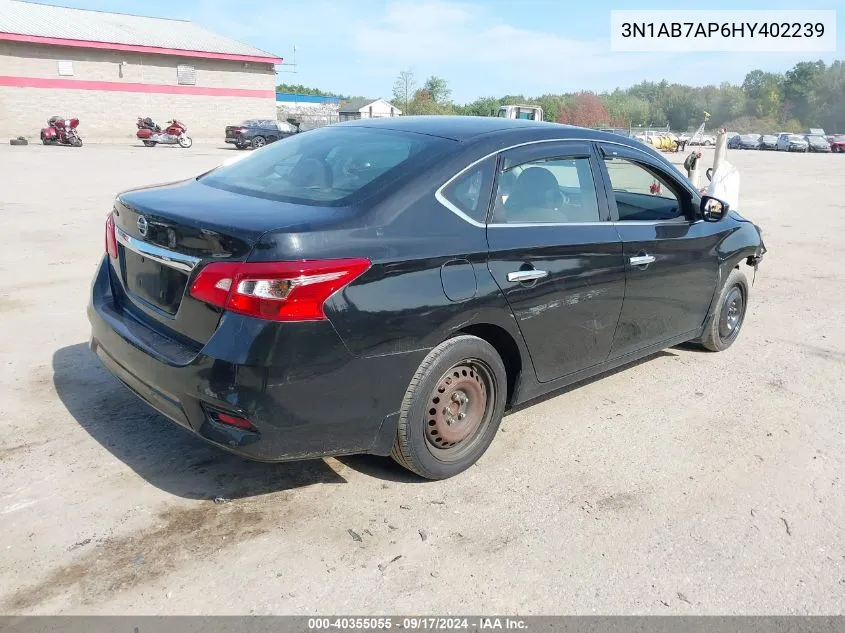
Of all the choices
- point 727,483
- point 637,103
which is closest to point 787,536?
point 727,483

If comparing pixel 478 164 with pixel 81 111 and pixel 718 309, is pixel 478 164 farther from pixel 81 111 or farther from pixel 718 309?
pixel 81 111

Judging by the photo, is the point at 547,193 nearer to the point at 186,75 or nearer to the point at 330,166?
the point at 330,166

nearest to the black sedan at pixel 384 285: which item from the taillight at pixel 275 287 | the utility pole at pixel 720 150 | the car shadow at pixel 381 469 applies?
the taillight at pixel 275 287

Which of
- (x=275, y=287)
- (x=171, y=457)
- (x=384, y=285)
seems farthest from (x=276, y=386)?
(x=171, y=457)

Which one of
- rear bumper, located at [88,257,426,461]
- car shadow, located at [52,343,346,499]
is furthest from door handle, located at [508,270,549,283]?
car shadow, located at [52,343,346,499]

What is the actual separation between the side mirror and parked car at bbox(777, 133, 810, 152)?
61.3m

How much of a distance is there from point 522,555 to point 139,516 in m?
1.66

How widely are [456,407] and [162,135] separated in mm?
31919

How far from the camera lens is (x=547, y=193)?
3.88m

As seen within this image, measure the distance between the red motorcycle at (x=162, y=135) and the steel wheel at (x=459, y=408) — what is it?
1218 inches

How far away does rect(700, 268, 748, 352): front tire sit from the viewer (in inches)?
212

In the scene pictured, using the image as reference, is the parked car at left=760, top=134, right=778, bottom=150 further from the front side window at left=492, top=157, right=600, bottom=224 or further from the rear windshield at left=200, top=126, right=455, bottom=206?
the rear windshield at left=200, top=126, right=455, bottom=206

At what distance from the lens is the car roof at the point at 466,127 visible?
3785mm

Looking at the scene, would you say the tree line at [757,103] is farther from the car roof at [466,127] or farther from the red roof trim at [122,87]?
the car roof at [466,127]
